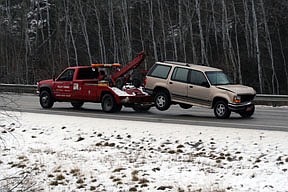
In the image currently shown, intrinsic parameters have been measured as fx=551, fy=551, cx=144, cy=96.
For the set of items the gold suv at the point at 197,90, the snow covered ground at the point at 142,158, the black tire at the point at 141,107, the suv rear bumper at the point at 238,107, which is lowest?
the snow covered ground at the point at 142,158

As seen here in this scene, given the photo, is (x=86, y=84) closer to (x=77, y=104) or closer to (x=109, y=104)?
(x=109, y=104)

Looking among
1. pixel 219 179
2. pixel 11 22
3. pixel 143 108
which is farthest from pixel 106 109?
pixel 11 22

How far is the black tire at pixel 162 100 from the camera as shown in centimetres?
2006

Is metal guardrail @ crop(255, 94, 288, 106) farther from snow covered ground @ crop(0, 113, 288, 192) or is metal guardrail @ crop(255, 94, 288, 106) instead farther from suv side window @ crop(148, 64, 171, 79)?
snow covered ground @ crop(0, 113, 288, 192)

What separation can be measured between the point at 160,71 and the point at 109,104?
250 cm

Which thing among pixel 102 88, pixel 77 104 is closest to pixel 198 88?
pixel 102 88

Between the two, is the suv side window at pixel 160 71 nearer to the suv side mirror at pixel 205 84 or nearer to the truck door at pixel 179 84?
the truck door at pixel 179 84

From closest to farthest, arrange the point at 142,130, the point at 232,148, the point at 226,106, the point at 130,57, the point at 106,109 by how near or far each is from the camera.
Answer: the point at 232,148
the point at 142,130
the point at 226,106
the point at 106,109
the point at 130,57

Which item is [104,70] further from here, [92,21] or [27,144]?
[92,21]

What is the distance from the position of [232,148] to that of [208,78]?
6.19 m

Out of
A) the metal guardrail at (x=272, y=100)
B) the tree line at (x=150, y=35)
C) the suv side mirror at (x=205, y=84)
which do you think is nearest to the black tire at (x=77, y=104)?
the suv side mirror at (x=205, y=84)

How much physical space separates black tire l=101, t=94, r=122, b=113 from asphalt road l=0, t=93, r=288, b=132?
0.22 m

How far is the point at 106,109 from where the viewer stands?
21.5 meters

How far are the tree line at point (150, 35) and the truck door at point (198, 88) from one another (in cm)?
1681
